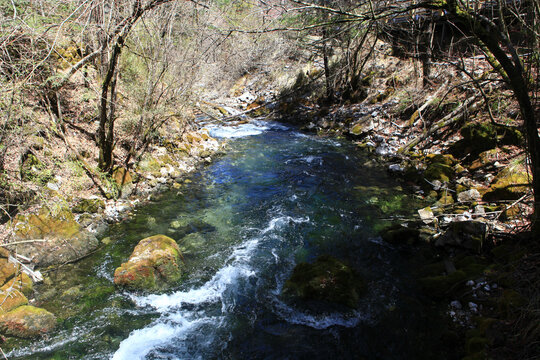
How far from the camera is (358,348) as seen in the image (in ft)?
11.6

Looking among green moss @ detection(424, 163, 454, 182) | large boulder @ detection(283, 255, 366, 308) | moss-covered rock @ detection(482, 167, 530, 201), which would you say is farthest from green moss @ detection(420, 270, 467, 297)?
green moss @ detection(424, 163, 454, 182)

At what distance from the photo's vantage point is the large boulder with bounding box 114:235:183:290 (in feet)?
14.6

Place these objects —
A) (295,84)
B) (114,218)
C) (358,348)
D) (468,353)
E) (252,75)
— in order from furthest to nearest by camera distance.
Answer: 1. (252,75)
2. (295,84)
3. (114,218)
4. (358,348)
5. (468,353)

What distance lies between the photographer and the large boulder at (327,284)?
4.12 meters

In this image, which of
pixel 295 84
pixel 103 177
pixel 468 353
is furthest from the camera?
pixel 295 84

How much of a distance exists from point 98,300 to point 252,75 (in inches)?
787

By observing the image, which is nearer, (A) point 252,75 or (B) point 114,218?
(B) point 114,218

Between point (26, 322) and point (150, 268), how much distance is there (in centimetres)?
150

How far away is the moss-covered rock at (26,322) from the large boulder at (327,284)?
10.0ft

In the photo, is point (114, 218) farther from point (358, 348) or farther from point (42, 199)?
point (358, 348)

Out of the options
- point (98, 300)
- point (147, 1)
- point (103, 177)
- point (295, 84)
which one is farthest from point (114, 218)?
point (295, 84)

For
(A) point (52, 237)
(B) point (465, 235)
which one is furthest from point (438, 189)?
(A) point (52, 237)

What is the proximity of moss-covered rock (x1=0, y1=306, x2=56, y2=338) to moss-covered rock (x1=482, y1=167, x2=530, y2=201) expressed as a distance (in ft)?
23.0

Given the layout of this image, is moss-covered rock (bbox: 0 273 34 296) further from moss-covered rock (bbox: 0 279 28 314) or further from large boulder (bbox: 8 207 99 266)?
large boulder (bbox: 8 207 99 266)
